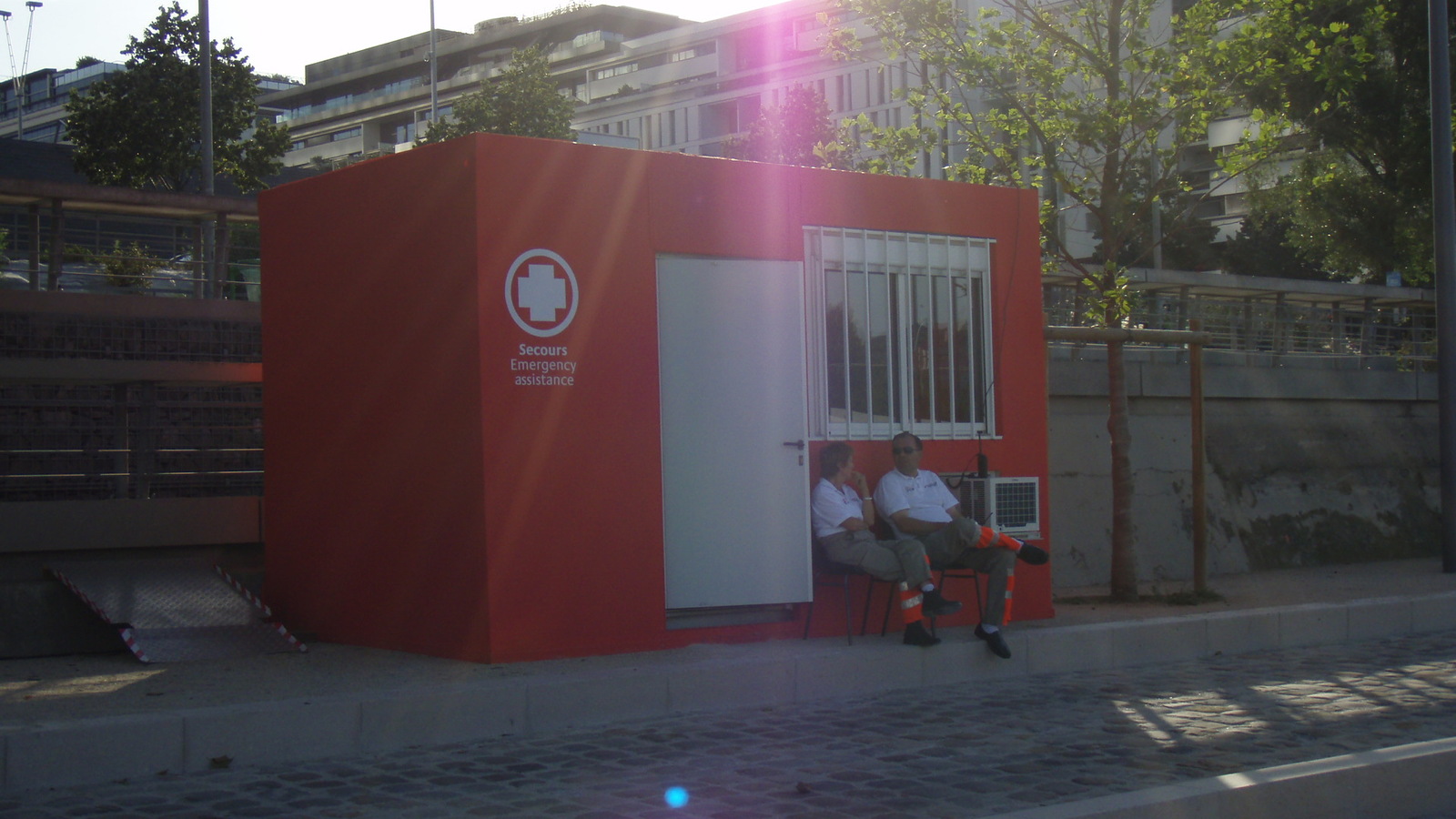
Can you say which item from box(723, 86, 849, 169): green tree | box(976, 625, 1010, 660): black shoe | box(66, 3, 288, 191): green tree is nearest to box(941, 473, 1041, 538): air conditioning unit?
box(976, 625, 1010, 660): black shoe

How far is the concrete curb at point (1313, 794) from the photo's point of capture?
5.28 metres

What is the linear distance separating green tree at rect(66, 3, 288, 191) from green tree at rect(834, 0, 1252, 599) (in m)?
24.1

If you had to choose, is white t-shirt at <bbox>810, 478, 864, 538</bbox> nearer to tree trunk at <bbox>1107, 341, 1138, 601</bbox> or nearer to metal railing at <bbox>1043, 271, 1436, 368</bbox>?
tree trunk at <bbox>1107, 341, 1138, 601</bbox>

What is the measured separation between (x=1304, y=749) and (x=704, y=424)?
3935mm

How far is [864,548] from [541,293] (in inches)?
100

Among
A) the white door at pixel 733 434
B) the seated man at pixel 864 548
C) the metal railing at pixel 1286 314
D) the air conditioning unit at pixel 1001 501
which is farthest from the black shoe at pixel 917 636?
the metal railing at pixel 1286 314

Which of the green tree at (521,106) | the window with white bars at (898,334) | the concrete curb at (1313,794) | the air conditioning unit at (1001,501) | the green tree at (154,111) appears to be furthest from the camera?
the green tree at (521,106)

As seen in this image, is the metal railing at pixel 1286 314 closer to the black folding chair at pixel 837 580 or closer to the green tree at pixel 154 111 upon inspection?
the black folding chair at pixel 837 580

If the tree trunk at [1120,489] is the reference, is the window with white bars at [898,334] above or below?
above

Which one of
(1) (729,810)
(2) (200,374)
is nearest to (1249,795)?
(1) (729,810)

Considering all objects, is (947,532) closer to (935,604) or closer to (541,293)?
(935,604)

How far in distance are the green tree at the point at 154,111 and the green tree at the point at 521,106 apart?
1101cm

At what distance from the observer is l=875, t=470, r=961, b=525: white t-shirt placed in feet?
31.6

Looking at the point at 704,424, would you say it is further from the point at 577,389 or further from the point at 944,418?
the point at 944,418
